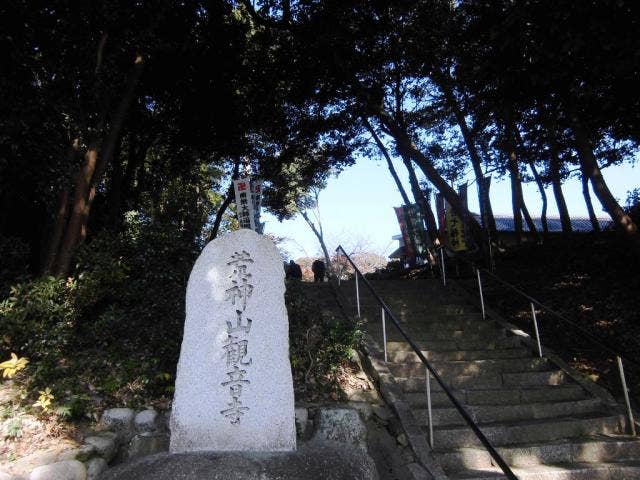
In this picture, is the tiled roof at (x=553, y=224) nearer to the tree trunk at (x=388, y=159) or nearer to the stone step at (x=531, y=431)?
the tree trunk at (x=388, y=159)

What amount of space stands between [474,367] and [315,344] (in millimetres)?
2177

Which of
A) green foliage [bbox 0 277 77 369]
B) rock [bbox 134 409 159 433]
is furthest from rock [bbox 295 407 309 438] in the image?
green foliage [bbox 0 277 77 369]

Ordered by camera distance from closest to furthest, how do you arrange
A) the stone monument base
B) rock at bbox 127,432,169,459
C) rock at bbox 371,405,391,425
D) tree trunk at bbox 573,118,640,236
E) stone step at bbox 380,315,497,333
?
the stone monument base → rock at bbox 127,432,169,459 → rock at bbox 371,405,391,425 → tree trunk at bbox 573,118,640,236 → stone step at bbox 380,315,497,333

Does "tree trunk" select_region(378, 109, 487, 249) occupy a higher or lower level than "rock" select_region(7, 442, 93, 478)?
higher

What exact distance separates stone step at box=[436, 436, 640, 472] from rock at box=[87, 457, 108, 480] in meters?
3.16

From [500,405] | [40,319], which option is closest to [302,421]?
[500,405]

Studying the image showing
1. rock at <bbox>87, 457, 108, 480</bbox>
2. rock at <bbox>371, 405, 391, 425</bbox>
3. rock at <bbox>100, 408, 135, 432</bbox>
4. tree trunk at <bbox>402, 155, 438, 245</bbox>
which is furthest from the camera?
tree trunk at <bbox>402, 155, 438, 245</bbox>

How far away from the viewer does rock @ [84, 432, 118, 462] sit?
4.39 m

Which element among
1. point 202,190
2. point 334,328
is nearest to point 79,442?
point 334,328

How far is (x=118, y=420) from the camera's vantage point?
485cm

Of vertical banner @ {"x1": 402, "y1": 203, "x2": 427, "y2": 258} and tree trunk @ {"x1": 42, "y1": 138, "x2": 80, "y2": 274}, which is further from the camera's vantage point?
vertical banner @ {"x1": 402, "y1": 203, "x2": 427, "y2": 258}

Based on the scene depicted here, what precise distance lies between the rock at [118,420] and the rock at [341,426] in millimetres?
1944

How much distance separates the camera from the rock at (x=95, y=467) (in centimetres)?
410

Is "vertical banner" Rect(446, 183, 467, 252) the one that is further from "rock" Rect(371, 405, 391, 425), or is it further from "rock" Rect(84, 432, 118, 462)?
"rock" Rect(84, 432, 118, 462)
